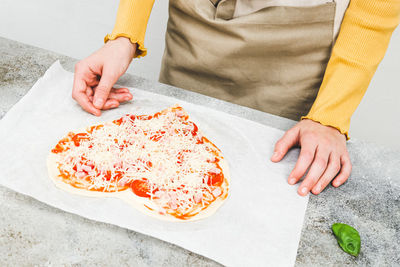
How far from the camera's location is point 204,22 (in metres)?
1.40

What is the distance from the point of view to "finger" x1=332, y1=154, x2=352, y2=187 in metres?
1.12

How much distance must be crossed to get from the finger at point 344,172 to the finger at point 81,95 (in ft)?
2.61

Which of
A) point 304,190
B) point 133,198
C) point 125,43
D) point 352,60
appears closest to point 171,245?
point 133,198

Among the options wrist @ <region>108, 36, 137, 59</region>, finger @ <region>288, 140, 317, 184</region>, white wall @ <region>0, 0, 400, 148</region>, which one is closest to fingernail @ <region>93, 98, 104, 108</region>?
wrist @ <region>108, 36, 137, 59</region>

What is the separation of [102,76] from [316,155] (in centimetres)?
73

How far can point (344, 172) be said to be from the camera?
1.13m

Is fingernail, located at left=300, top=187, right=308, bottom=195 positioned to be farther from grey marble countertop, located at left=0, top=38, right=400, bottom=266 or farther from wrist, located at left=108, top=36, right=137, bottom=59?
wrist, located at left=108, top=36, right=137, bottom=59

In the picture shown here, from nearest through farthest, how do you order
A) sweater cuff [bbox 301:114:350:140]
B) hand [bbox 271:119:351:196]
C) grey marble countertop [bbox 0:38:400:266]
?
1. grey marble countertop [bbox 0:38:400:266]
2. hand [bbox 271:119:351:196]
3. sweater cuff [bbox 301:114:350:140]

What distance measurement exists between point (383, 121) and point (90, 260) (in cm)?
215

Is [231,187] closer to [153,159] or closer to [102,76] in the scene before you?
[153,159]

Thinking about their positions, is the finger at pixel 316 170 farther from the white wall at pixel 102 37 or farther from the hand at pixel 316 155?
the white wall at pixel 102 37

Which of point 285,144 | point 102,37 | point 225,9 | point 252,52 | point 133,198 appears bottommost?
point 102,37

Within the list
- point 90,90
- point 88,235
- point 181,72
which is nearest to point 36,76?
point 90,90

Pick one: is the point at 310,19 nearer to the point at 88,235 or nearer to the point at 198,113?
the point at 198,113
